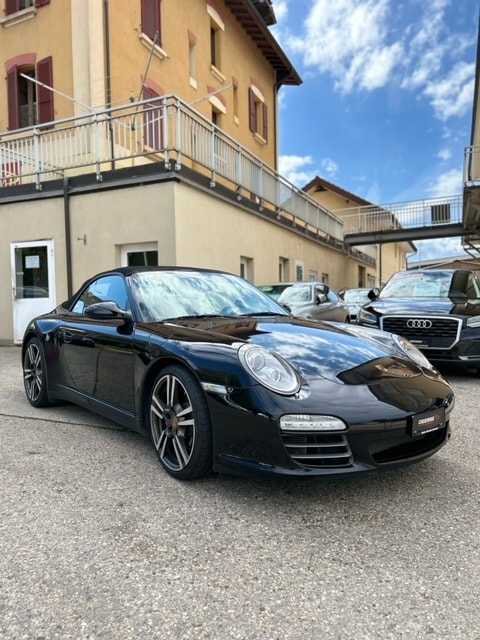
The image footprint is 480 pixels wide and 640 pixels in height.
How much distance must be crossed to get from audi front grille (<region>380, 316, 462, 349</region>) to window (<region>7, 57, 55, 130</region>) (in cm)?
1000

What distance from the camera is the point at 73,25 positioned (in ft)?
36.3

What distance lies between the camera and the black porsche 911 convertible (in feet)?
7.52

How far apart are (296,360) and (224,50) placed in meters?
16.9

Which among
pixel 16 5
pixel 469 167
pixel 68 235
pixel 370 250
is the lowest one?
pixel 68 235

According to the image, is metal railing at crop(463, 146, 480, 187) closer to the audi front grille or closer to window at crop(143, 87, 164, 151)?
window at crop(143, 87, 164, 151)

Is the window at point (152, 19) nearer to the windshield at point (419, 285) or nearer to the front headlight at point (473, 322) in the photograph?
the windshield at point (419, 285)

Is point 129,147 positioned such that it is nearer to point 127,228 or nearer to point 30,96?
point 127,228

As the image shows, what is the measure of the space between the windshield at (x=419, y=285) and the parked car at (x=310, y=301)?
4.63ft

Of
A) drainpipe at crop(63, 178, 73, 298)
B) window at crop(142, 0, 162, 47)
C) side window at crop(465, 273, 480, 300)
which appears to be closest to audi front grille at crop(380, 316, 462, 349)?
side window at crop(465, 273, 480, 300)

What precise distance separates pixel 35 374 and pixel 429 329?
180 inches

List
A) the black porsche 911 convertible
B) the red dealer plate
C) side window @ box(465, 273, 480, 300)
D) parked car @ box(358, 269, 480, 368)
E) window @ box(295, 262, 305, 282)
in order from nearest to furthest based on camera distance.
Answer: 1. the black porsche 911 convertible
2. the red dealer plate
3. parked car @ box(358, 269, 480, 368)
4. side window @ box(465, 273, 480, 300)
5. window @ box(295, 262, 305, 282)

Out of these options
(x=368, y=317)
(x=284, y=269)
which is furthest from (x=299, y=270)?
(x=368, y=317)

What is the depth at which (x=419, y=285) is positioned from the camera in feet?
24.9

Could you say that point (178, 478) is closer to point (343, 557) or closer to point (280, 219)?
point (343, 557)
